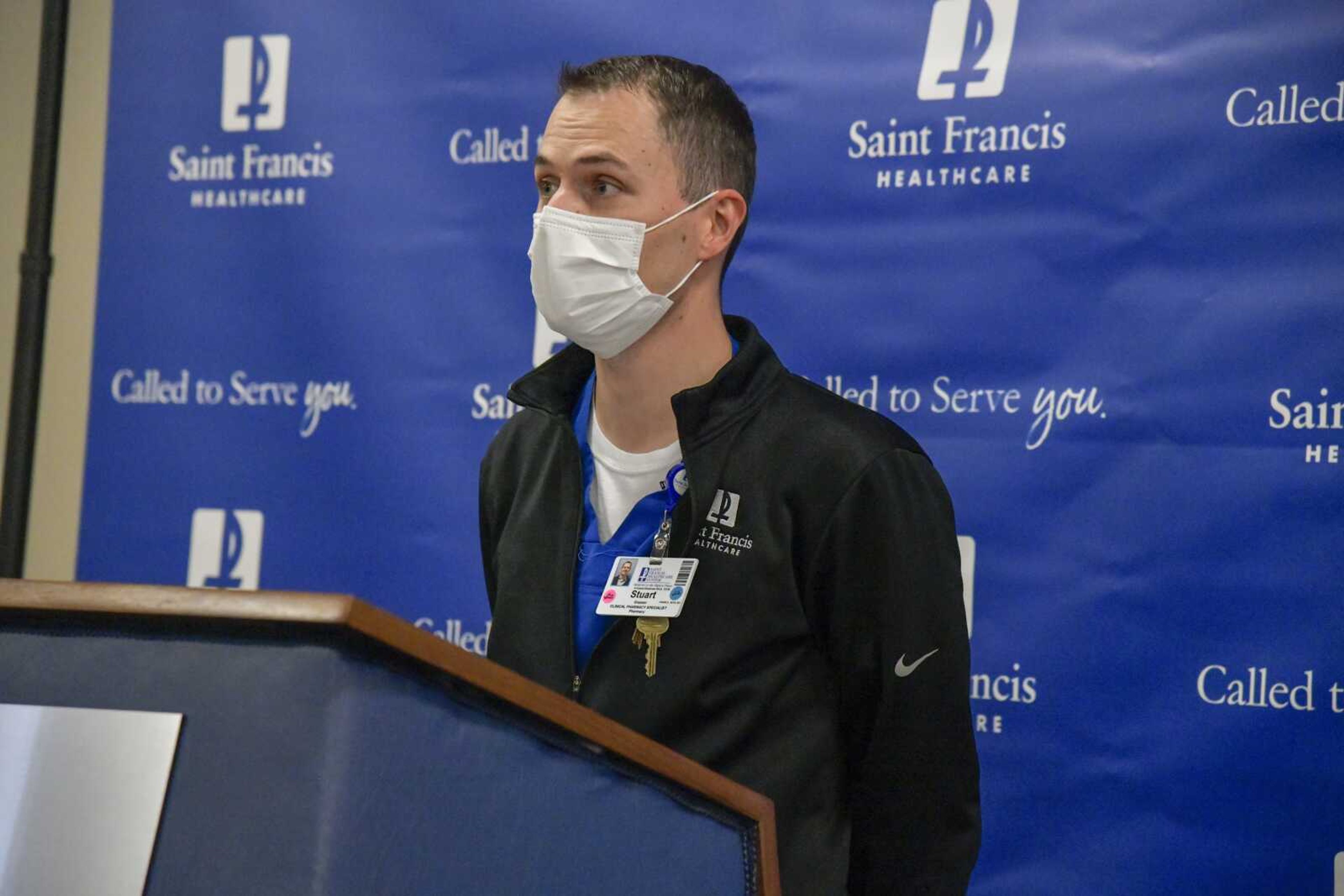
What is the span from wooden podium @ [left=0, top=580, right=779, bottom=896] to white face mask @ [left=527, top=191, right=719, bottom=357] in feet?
2.33

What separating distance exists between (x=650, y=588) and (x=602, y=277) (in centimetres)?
35

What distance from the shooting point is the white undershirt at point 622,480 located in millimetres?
1346

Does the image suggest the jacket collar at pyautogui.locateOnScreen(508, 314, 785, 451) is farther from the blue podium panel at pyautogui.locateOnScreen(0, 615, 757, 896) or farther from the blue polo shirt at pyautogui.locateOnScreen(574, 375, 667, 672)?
the blue podium panel at pyautogui.locateOnScreen(0, 615, 757, 896)

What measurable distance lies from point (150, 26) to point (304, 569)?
Answer: 118 cm

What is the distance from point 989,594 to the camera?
1964mm

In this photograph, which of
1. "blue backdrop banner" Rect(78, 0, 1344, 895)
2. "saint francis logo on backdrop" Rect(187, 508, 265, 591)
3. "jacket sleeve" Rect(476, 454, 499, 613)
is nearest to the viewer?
"jacket sleeve" Rect(476, 454, 499, 613)

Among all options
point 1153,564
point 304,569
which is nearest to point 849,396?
point 1153,564

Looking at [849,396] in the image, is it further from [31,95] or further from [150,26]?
[31,95]

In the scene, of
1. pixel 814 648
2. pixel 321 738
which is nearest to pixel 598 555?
pixel 814 648

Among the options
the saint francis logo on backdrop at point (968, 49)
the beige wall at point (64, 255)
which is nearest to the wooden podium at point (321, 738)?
the saint francis logo on backdrop at point (968, 49)

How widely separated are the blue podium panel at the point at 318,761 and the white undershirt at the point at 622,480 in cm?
63

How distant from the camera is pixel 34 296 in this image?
2.64 metres

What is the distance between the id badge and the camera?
123 cm

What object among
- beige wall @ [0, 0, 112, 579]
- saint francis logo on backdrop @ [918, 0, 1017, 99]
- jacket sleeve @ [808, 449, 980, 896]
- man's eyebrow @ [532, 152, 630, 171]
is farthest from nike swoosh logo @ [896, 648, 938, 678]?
beige wall @ [0, 0, 112, 579]
